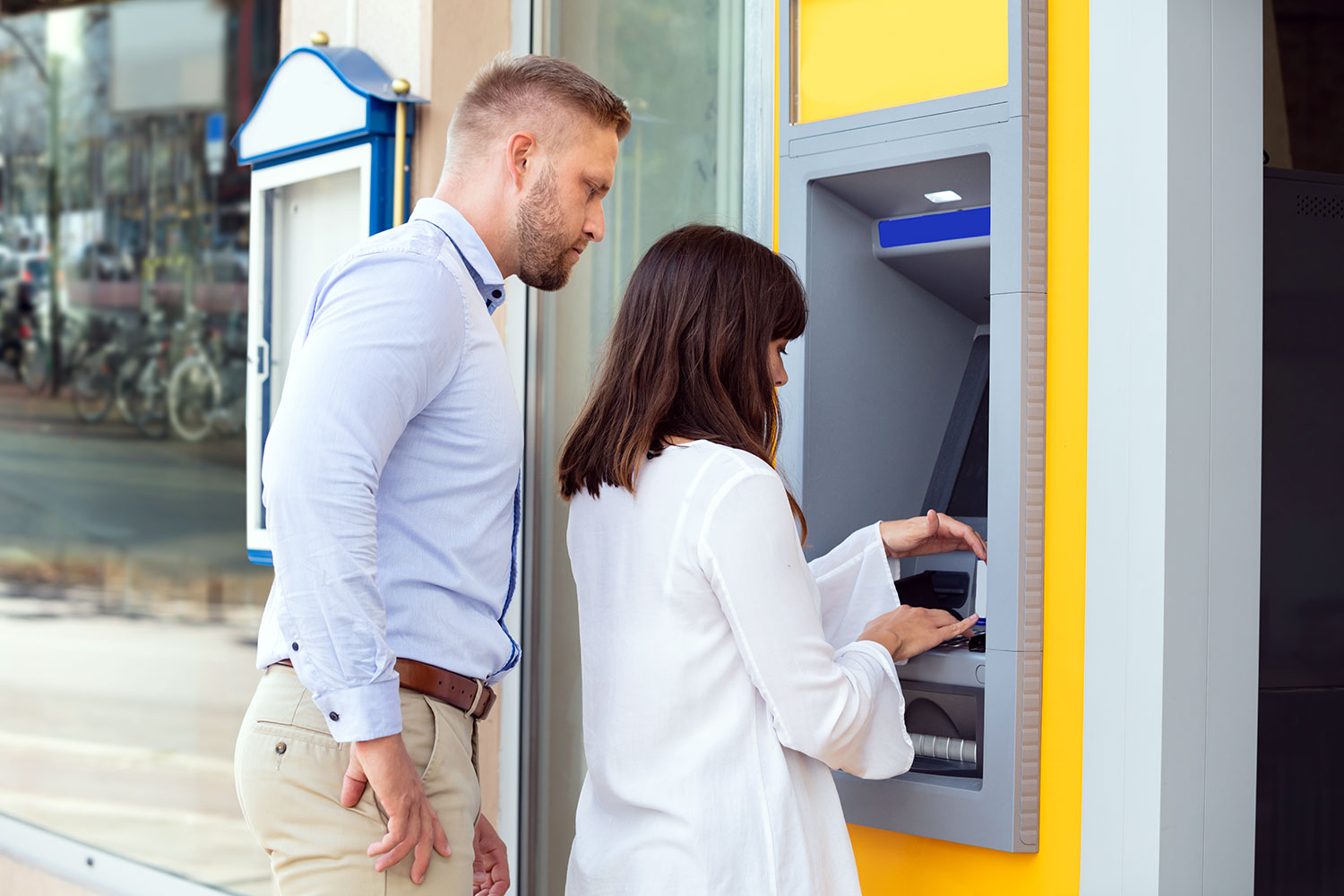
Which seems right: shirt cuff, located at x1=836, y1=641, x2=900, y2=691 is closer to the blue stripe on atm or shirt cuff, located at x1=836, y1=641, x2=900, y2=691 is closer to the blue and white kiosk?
the blue stripe on atm

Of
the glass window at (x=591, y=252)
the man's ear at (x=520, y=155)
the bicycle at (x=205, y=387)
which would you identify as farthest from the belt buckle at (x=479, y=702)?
the bicycle at (x=205, y=387)

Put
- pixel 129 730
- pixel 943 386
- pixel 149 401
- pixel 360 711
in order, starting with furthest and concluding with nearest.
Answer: pixel 149 401 → pixel 129 730 → pixel 943 386 → pixel 360 711

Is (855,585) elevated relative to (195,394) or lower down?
lower down

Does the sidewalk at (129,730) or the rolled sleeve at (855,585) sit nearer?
the rolled sleeve at (855,585)

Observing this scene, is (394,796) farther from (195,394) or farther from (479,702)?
(195,394)

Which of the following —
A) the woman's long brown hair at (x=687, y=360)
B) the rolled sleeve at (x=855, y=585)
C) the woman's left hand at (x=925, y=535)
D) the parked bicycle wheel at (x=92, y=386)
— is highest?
the parked bicycle wheel at (x=92, y=386)

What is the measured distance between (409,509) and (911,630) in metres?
0.73

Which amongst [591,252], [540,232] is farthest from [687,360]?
[591,252]

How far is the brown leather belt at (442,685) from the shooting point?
144 centimetres

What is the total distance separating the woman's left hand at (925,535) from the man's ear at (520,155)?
744mm

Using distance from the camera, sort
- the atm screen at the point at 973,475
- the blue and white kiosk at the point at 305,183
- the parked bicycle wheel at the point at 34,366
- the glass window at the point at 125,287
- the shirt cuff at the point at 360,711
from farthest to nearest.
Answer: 1. the parked bicycle wheel at the point at 34,366
2. the glass window at the point at 125,287
3. the blue and white kiosk at the point at 305,183
4. the atm screen at the point at 973,475
5. the shirt cuff at the point at 360,711

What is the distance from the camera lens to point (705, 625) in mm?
1455

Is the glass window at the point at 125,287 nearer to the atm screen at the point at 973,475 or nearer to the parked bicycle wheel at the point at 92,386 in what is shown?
the parked bicycle wheel at the point at 92,386

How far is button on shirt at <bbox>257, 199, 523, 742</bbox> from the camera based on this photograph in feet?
4.36
